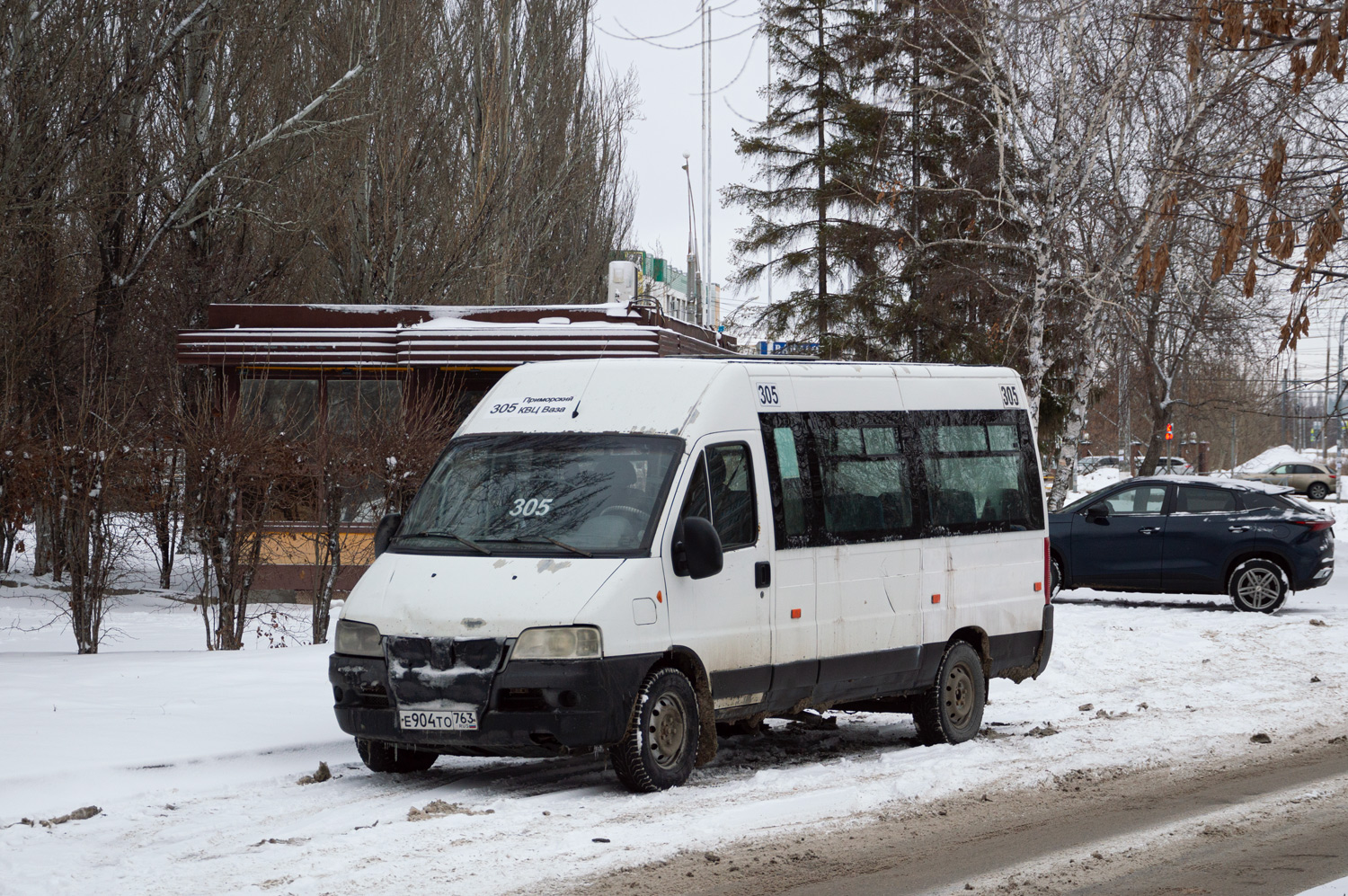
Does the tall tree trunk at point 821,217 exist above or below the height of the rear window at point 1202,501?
above

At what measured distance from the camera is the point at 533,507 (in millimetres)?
8820

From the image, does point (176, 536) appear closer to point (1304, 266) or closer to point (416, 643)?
point (416, 643)

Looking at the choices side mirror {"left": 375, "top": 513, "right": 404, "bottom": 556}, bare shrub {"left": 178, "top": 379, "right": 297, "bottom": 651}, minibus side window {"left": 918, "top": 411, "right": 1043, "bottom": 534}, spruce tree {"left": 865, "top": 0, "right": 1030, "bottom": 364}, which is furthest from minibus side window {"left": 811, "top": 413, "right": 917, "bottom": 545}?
spruce tree {"left": 865, "top": 0, "right": 1030, "bottom": 364}

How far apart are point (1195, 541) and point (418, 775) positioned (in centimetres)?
1331

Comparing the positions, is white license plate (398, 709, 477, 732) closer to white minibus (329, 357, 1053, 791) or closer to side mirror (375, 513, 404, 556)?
white minibus (329, 357, 1053, 791)

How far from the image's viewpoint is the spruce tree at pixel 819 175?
118 feet

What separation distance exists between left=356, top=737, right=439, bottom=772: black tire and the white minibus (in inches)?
0.5

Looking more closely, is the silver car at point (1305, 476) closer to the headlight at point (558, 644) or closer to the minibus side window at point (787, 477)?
the minibus side window at point (787, 477)

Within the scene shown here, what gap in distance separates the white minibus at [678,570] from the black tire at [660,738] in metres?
0.01

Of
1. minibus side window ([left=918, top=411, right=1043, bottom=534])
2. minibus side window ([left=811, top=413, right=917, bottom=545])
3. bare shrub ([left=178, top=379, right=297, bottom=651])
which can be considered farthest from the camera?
bare shrub ([left=178, top=379, right=297, bottom=651])

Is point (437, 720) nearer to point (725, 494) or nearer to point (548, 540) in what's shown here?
point (548, 540)

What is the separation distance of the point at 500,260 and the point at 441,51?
507cm

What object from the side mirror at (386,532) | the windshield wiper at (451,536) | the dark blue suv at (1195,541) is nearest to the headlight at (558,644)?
the windshield wiper at (451,536)

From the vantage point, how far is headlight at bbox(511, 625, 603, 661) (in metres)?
8.02
